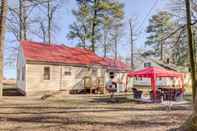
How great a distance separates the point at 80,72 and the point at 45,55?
151 inches

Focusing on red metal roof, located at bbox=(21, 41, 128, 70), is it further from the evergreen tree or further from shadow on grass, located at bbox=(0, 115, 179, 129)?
the evergreen tree

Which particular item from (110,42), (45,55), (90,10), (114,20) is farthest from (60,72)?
(110,42)

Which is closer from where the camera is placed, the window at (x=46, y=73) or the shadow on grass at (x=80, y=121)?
the shadow on grass at (x=80, y=121)

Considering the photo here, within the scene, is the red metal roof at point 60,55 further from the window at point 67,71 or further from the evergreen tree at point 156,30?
the evergreen tree at point 156,30

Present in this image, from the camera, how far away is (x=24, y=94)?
74.9 ft

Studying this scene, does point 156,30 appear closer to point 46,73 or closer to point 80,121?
point 46,73

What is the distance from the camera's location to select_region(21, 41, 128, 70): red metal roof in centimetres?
2380

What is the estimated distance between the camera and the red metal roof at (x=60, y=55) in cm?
2380

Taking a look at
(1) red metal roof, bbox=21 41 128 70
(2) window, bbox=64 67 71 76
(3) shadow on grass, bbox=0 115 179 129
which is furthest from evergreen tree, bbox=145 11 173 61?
(3) shadow on grass, bbox=0 115 179 129

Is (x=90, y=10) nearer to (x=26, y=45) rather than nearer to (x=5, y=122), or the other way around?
(x=26, y=45)

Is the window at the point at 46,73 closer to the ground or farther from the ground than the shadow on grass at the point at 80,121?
farther from the ground

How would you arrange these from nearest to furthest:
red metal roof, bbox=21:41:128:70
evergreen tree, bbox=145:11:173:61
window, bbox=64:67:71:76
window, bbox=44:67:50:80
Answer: red metal roof, bbox=21:41:128:70, window, bbox=44:67:50:80, window, bbox=64:67:71:76, evergreen tree, bbox=145:11:173:61

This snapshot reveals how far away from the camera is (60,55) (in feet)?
85.5

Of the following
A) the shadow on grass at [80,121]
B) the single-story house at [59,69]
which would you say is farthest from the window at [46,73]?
the shadow on grass at [80,121]
